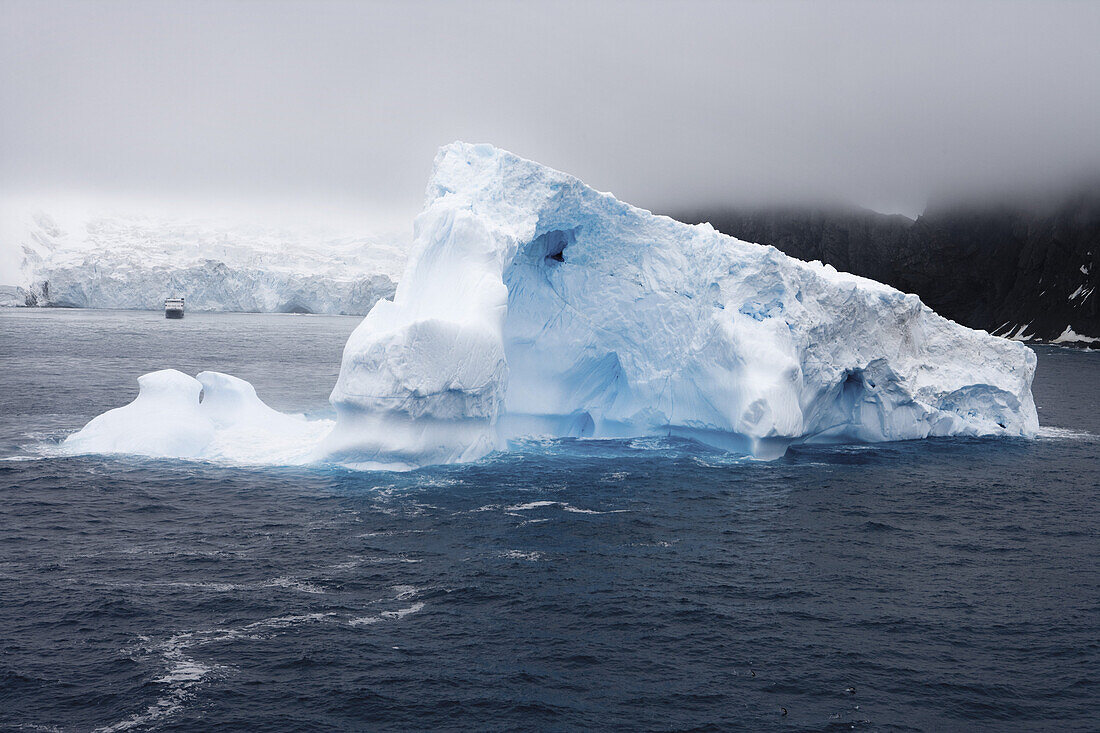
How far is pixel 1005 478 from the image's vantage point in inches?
979

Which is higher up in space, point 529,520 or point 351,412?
point 351,412

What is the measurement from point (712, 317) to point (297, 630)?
59.6 feet

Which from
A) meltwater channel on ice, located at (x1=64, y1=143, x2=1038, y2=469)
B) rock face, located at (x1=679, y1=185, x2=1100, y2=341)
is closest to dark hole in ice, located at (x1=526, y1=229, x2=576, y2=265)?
meltwater channel on ice, located at (x1=64, y1=143, x2=1038, y2=469)

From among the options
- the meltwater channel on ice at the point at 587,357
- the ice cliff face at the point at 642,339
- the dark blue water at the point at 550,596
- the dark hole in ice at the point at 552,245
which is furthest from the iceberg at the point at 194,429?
the dark hole in ice at the point at 552,245

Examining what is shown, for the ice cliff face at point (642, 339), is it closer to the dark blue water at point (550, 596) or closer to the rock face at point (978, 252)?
the dark blue water at point (550, 596)

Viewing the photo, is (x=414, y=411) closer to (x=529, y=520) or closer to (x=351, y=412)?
(x=351, y=412)

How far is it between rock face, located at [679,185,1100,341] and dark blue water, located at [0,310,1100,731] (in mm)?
94681

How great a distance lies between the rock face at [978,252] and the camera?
10656 cm

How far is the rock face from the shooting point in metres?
107

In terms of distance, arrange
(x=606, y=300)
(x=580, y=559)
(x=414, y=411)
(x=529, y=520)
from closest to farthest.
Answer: (x=580, y=559) → (x=529, y=520) → (x=414, y=411) → (x=606, y=300)

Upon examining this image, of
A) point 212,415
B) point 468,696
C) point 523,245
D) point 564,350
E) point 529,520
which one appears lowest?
point 468,696

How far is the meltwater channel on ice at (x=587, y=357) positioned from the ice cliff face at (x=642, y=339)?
0.22 ft

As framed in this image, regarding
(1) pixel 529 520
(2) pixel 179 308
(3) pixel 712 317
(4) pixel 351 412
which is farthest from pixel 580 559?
(2) pixel 179 308

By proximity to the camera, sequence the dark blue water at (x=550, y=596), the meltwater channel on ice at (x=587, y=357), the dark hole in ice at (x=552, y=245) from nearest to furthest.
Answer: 1. the dark blue water at (x=550, y=596)
2. the meltwater channel on ice at (x=587, y=357)
3. the dark hole in ice at (x=552, y=245)
